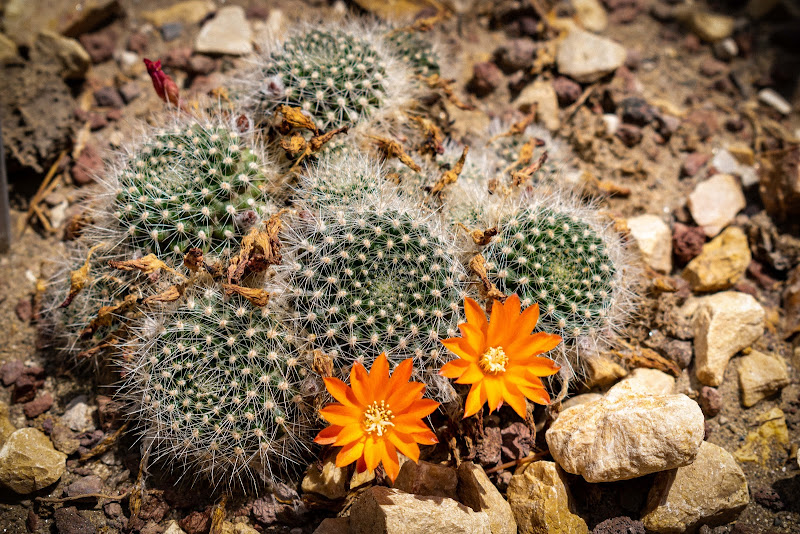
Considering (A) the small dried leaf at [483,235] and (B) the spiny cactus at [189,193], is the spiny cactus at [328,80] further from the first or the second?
(A) the small dried leaf at [483,235]

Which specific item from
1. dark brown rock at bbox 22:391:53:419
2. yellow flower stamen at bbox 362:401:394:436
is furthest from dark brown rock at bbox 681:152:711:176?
dark brown rock at bbox 22:391:53:419

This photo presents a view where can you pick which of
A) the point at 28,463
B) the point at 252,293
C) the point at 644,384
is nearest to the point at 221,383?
the point at 252,293

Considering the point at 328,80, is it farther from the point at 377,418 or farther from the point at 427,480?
the point at 427,480

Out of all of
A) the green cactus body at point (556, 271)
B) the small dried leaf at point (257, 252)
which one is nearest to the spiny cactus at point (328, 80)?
the small dried leaf at point (257, 252)

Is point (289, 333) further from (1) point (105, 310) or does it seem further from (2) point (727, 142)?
(2) point (727, 142)

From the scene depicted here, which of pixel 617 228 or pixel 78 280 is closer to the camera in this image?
pixel 78 280
